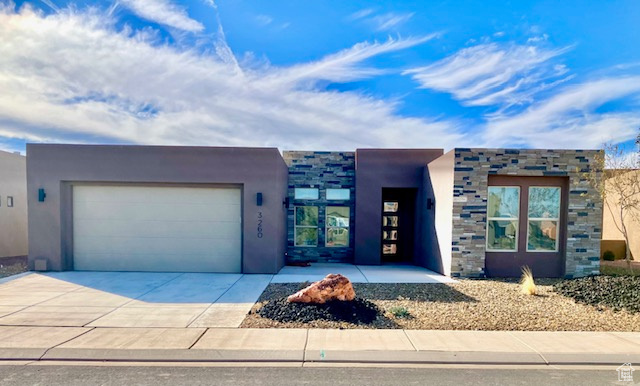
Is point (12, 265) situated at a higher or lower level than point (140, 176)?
lower

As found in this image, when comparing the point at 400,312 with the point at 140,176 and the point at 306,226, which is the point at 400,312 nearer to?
the point at 306,226

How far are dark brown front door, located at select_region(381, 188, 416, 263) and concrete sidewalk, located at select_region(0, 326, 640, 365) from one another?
6.49 meters

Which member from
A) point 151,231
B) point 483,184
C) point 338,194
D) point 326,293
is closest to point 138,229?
point 151,231

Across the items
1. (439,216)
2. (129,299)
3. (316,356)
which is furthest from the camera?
(439,216)

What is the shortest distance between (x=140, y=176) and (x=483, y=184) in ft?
32.5

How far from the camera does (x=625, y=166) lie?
7680 mm

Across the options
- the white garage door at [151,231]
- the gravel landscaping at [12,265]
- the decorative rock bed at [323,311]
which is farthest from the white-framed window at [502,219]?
the gravel landscaping at [12,265]

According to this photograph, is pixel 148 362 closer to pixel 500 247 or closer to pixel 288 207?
pixel 288 207

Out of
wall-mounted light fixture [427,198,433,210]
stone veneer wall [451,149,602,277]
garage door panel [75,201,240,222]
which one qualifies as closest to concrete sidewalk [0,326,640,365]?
stone veneer wall [451,149,602,277]

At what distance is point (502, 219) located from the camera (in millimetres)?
8414

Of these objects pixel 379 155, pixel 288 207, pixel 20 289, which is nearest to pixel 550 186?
pixel 379 155

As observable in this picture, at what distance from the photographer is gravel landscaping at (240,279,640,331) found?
4.87m

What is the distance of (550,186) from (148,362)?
10.4 meters

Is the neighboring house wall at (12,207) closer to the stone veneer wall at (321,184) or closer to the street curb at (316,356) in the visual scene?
the street curb at (316,356)
